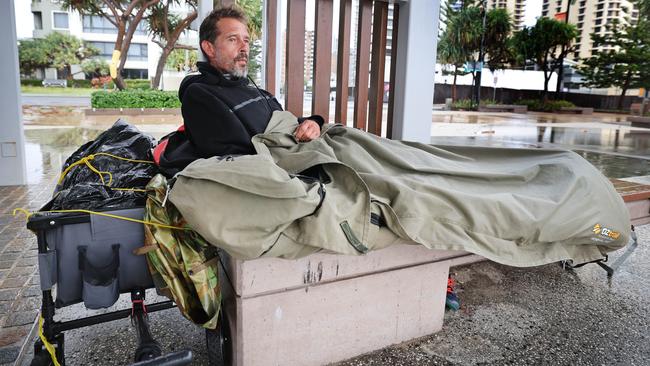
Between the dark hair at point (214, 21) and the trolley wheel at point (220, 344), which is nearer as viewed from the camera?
the trolley wheel at point (220, 344)

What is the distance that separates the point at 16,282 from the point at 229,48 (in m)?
2.01

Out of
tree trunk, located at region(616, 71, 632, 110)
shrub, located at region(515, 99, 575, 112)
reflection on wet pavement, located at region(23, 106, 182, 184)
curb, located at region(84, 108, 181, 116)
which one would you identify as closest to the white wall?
shrub, located at region(515, 99, 575, 112)

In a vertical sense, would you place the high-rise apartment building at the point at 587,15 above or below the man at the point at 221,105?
above

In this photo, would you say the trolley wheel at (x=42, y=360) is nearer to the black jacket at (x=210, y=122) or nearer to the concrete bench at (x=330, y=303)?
the concrete bench at (x=330, y=303)

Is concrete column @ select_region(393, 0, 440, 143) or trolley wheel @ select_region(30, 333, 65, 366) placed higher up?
concrete column @ select_region(393, 0, 440, 143)

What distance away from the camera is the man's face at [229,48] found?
243 cm

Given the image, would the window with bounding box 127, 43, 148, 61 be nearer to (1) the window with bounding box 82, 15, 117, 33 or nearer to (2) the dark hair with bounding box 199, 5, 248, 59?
(1) the window with bounding box 82, 15, 117, 33

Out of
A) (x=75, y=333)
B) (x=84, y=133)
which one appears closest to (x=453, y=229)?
(x=75, y=333)

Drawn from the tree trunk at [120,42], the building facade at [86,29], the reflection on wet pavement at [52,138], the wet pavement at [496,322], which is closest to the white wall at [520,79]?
the tree trunk at [120,42]

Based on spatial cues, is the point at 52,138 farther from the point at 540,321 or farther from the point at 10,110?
the point at 540,321

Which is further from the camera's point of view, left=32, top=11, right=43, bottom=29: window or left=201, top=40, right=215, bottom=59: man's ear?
left=32, top=11, right=43, bottom=29: window

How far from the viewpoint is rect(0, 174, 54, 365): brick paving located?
229 cm

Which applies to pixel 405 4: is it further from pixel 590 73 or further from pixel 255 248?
pixel 590 73

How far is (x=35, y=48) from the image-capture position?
137 ft
